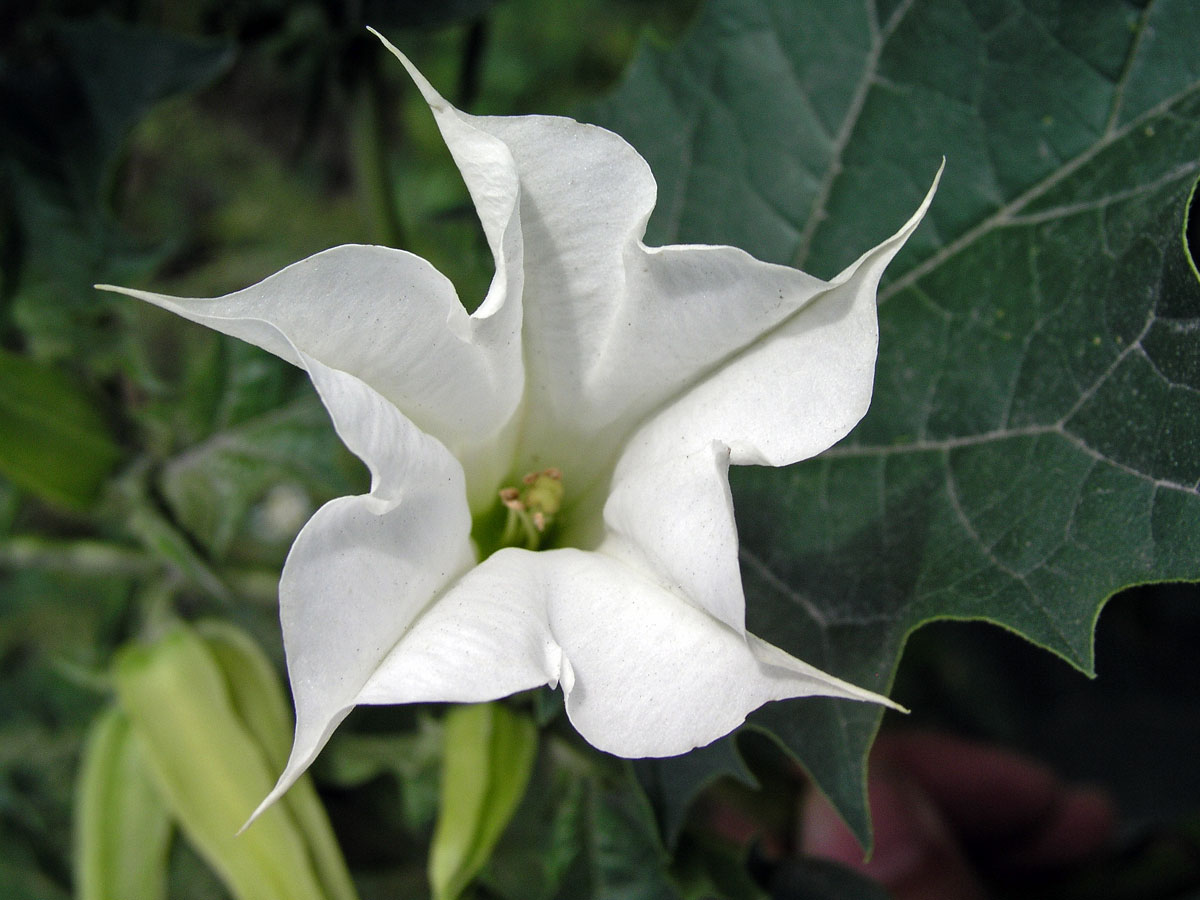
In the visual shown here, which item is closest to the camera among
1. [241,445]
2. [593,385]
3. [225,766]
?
[593,385]

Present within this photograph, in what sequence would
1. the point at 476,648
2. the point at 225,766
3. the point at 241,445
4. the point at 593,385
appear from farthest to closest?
1. the point at 241,445
2. the point at 225,766
3. the point at 593,385
4. the point at 476,648

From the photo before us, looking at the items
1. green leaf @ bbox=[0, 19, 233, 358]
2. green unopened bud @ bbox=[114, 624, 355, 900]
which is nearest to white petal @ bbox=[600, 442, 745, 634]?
green unopened bud @ bbox=[114, 624, 355, 900]

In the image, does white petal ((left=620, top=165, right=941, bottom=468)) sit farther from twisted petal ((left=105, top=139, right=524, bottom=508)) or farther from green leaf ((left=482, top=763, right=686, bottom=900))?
green leaf ((left=482, top=763, right=686, bottom=900))

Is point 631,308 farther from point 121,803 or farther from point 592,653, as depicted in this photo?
point 121,803

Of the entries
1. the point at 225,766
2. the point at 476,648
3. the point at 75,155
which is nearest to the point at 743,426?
the point at 476,648

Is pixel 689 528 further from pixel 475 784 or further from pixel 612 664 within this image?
pixel 475 784

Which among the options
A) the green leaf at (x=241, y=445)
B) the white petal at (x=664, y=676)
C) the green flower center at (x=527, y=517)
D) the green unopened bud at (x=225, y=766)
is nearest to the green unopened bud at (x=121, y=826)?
the green unopened bud at (x=225, y=766)
